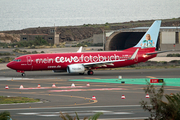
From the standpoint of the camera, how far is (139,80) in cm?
4047

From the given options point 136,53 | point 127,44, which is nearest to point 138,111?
point 136,53

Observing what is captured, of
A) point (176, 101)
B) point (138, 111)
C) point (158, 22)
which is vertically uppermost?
point (158, 22)

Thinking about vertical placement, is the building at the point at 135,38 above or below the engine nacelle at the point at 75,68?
above

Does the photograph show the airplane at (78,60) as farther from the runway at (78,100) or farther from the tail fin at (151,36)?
the runway at (78,100)

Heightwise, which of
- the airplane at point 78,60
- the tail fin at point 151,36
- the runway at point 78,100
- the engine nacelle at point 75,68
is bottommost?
the runway at point 78,100

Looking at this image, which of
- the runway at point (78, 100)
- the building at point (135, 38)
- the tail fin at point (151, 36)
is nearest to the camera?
the runway at point (78, 100)

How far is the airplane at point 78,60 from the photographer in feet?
149

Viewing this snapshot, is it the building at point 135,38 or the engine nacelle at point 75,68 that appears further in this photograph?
the building at point 135,38

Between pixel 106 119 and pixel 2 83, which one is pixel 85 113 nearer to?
pixel 106 119

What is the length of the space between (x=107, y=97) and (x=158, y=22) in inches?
1033

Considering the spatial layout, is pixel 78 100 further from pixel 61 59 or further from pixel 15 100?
pixel 61 59

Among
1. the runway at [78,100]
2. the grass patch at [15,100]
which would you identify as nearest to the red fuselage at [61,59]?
the runway at [78,100]

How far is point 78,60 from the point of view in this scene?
46.7 m

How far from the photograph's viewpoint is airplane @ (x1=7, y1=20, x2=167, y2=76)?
149ft
